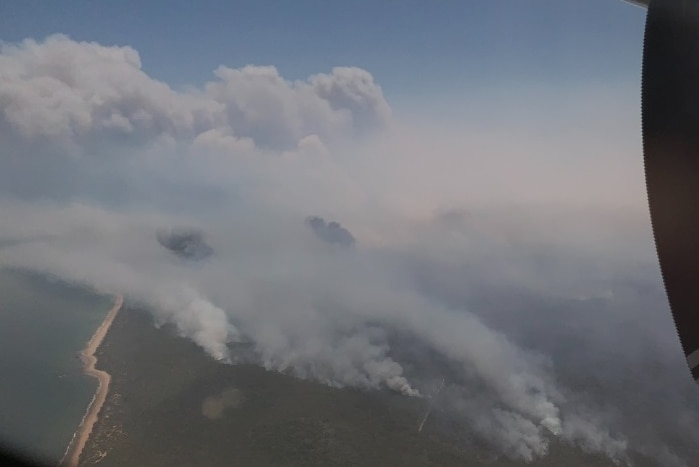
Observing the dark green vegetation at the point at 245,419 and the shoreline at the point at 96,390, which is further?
the dark green vegetation at the point at 245,419

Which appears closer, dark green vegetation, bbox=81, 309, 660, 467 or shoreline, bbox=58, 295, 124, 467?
shoreline, bbox=58, 295, 124, 467

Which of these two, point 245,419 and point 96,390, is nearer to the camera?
point 96,390

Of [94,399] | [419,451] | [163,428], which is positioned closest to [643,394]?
[419,451]

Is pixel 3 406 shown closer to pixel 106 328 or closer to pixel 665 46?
pixel 106 328
